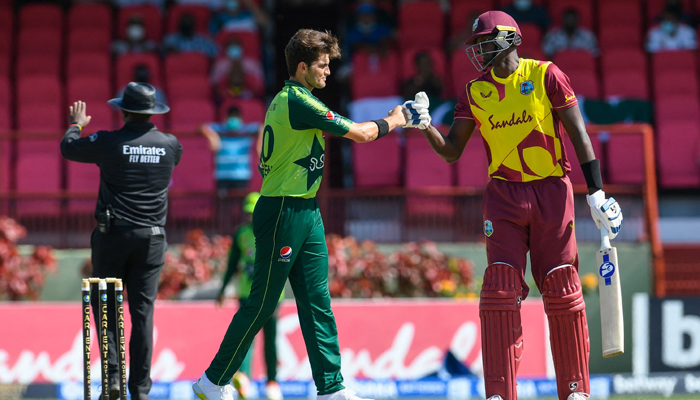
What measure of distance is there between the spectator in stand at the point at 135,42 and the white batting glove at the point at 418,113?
952cm

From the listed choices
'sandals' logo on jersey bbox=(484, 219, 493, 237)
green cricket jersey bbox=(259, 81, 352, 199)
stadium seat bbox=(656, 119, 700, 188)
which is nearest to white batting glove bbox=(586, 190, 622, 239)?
'sandals' logo on jersey bbox=(484, 219, 493, 237)

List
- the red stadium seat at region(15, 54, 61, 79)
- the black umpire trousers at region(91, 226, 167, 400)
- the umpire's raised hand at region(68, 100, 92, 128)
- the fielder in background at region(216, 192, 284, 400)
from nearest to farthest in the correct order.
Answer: the black umpire trousers at region(91, 226, 167, 400) → the umpire's raised hand at region(68, 100, 92, 128) → the fielder in background at region(216, 192, 284, 400) → the red stadium seat at region(15, 54, 61, 79)

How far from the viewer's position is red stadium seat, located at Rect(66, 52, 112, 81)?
14.1 meters

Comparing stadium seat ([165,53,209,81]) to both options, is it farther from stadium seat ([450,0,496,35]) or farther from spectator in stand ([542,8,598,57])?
spectator in stand ([542,8,598,57])

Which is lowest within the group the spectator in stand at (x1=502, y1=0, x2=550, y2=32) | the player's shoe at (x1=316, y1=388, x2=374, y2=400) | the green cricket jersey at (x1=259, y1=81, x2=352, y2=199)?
the player's shoe at (x1=316, y1=388, x2=374, y2=400)

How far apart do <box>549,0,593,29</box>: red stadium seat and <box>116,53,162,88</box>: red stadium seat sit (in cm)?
632

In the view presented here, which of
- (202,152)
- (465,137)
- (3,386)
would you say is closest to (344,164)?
(202,152)

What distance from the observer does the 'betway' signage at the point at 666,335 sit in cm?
1058

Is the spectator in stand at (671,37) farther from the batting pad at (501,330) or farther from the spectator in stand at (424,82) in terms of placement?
the batting pad at (501,330)

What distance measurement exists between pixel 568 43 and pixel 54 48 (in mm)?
7895

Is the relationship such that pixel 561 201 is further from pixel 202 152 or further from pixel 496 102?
pixel 202 152

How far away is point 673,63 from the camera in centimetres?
1409

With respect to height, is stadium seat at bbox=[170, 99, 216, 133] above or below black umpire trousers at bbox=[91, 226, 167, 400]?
above

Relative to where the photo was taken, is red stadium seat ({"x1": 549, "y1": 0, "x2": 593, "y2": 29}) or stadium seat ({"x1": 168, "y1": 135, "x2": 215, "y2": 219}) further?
red stadium seat ({"x1": 549, "y1": 0, "x2": 593, "y2": 29})
